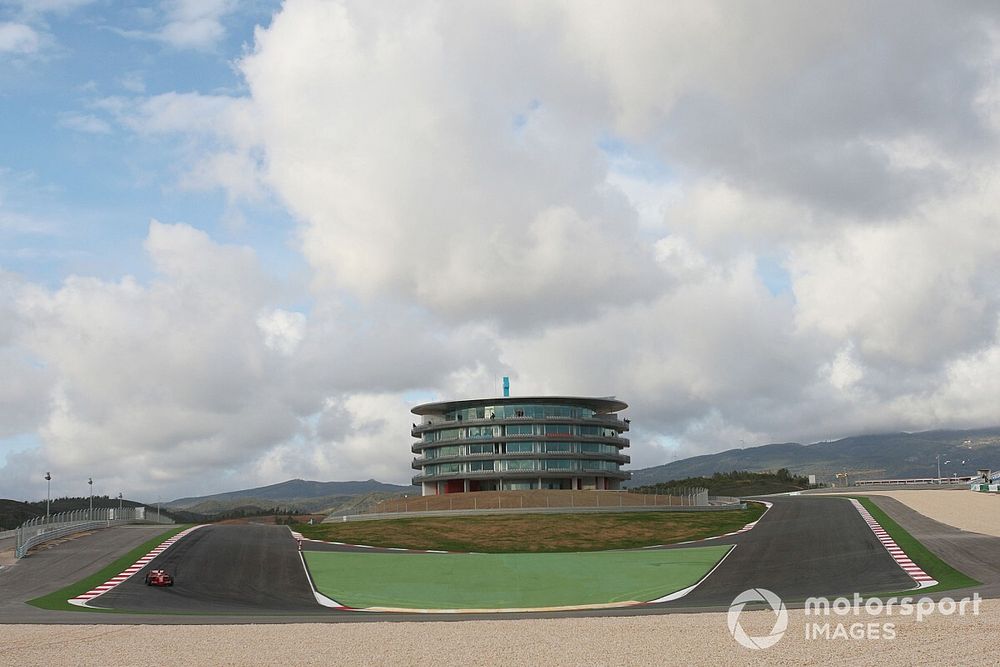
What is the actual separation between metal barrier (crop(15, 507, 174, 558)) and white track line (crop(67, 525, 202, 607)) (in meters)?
7.83

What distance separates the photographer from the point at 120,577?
1674 inches

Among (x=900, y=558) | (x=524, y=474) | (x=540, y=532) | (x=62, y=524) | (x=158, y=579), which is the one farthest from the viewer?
(x=524, y=474)

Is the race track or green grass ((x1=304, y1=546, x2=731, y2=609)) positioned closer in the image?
the race track

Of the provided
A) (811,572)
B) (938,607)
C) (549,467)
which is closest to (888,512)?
(811,572)

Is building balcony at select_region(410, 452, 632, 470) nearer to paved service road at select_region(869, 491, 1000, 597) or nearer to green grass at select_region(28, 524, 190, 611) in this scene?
paved service road at select_region(869, 491, 1000, 597)

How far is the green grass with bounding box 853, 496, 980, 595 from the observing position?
32.7 meters

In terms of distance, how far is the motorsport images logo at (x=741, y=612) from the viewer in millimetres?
20203

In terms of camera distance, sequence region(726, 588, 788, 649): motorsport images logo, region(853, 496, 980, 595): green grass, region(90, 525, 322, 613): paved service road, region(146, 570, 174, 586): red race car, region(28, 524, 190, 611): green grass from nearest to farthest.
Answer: region(726, 588, 788, 649): motorsport images logo
region(853, 496, 980, 595): green grass
region(28, 524, 190, 611): green grass
region(90, 525, 322, 613): paved service road
region(146, 570, 174, 586): red race car

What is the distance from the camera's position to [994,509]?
70500 millimetres

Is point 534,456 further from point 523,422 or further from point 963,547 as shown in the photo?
point 963,547

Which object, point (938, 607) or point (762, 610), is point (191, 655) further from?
point (938, 607)

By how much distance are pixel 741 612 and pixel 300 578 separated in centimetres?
2412

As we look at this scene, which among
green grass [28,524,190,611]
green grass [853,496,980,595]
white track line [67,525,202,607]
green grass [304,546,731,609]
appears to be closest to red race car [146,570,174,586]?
white track line [67,525,202,607]

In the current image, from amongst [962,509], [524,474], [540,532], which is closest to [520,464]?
[524,474]
